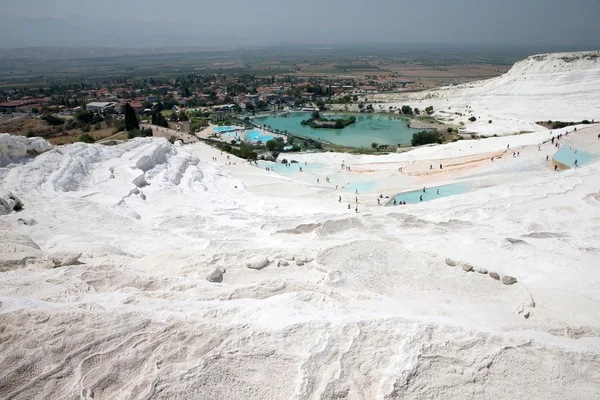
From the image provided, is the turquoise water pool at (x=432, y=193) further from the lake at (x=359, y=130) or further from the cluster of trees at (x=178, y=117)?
the cluster of trees at (x=178, y=117)

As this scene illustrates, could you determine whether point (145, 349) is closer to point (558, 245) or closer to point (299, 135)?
point (558, 245)

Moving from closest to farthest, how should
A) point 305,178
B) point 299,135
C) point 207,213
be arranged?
point 207,213 < point 305,178 < point 299,135

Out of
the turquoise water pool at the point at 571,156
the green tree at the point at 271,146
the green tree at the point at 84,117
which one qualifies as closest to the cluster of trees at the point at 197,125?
the green tree at the point at 84,117

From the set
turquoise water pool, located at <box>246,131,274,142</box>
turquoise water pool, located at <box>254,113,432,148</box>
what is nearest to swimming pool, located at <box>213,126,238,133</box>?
turquoise water pool, located at <box>246,131,274,142</box>

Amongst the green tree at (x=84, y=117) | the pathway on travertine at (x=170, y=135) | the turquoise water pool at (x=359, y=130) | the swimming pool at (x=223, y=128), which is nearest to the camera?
the pathway on travertine at (x=170, y=135)

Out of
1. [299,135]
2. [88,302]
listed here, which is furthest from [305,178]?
[299,135]

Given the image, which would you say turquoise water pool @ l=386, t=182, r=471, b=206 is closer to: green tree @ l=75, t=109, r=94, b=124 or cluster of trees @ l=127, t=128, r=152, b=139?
cluster of trees @ l=127, t=128, r=152, b=139

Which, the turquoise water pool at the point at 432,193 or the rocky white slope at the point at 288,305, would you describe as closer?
the rocky white slope at the point at 288,305

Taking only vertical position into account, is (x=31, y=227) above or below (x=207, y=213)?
above
